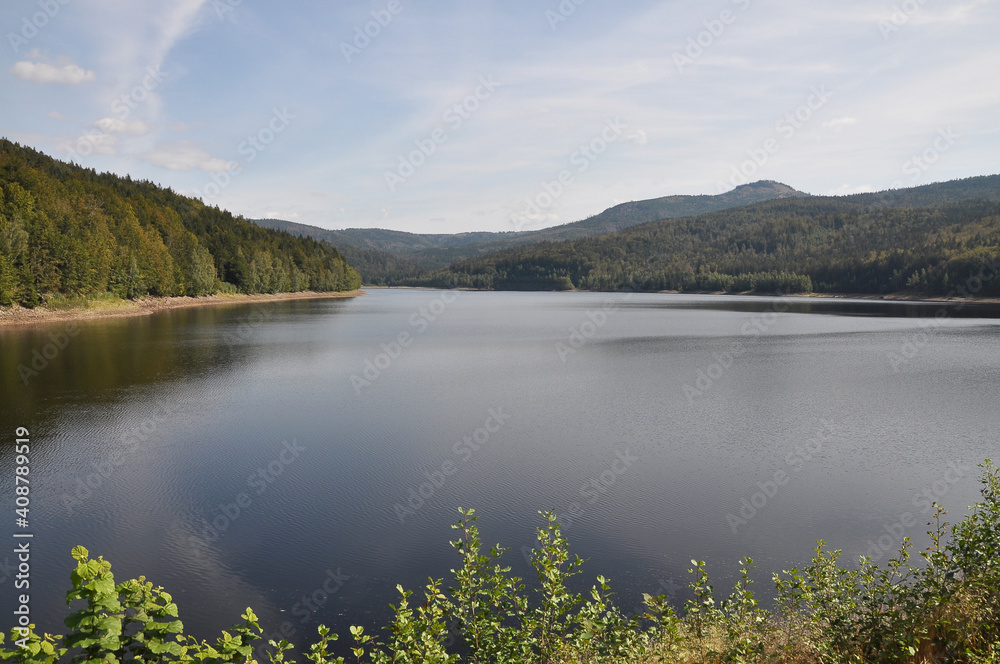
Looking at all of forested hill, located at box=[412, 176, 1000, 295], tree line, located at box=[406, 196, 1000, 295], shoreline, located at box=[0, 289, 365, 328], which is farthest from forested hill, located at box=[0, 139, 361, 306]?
forested hill, located at box=[412, 176, 1000, 295]

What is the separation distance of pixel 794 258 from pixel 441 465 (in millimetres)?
147076

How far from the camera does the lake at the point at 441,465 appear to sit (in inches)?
327


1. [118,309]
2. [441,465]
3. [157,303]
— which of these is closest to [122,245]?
[157,303]

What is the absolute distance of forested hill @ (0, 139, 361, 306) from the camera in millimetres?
45375

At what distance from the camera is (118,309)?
53.9 m

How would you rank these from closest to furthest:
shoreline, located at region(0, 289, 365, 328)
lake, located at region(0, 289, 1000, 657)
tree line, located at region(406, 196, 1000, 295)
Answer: lake, located at region(0, 289, 1000, 657)
shoreline, located at region(0, 289, 365, 328)
tree line, located at region(406, 196, 1000, 295)

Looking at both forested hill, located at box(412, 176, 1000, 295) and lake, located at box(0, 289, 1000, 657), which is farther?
forested hill, located at box(412, 176, 1000, 295)

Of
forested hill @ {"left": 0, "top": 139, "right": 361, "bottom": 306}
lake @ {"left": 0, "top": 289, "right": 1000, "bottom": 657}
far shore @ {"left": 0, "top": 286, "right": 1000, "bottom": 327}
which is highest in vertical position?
forested hill @ {"left": 0, "top": 139, "right": 361, "bottom": 306}

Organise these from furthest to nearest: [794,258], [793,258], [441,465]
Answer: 1. [793,258]
2. [794,258]
3. [441,465]

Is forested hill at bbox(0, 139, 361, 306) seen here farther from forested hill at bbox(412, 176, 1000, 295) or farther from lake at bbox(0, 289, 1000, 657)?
forested hill at bbox(412, 176, 1000, 295)

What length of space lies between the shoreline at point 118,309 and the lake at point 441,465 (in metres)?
19.3

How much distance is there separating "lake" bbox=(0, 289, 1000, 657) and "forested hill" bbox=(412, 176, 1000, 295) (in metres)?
87.3

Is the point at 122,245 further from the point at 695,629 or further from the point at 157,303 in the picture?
the point at 695,629

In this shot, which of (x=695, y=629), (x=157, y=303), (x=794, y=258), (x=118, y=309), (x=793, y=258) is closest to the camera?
(x=695, y=629)
